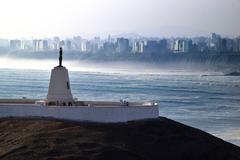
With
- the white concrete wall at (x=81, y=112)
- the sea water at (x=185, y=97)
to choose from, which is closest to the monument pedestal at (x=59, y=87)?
the white concrete wall at (x=81, y=112)

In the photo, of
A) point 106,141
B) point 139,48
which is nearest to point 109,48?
point 139,48

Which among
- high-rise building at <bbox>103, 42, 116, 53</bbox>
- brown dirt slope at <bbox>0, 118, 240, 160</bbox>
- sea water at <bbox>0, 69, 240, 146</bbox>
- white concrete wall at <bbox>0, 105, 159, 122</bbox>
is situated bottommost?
sea water at <bbox>0, 69, 240, 146</bbox>

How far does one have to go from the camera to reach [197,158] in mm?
24578

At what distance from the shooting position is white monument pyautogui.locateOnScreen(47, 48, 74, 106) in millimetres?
27125

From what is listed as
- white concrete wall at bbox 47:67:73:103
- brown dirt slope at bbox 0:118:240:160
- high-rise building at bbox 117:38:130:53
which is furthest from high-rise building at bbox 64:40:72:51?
brown dirt slope at bbox 0:118:240:160

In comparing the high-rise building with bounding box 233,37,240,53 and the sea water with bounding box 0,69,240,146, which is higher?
the high-rise building with bounding box 233,37,240,53

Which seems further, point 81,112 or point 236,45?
point 236,45

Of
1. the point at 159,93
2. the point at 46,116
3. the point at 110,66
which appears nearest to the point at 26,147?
the point at 46,116

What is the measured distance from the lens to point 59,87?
27219mm

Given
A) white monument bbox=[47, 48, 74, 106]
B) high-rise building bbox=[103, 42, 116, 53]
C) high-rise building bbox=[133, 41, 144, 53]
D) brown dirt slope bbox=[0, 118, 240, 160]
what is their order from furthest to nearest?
high-rise building bbox=[103, 42, 116, 53] < high-rise building bbox=[133, 41, 144, 53] < white monument bbox=[47, 48, 74, 106] < brown dirt slope bbox=[0, 118, 240, 160]

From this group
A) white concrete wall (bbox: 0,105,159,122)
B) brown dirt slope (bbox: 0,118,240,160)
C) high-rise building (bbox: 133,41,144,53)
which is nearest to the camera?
brown dirt slope (bbox: 0,118,240,160)

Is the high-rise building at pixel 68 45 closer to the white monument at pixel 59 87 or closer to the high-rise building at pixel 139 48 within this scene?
the high-rise building at pixel 139 48

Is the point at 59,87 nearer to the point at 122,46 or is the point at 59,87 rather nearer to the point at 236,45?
the point at 122,46

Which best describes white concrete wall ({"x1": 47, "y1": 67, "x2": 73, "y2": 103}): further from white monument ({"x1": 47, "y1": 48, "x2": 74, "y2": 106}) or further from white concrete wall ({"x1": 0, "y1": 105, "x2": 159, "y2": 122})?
white concrete wall ({"x1": 0, "y1": 105, "x2": 159, "y2": 122})
